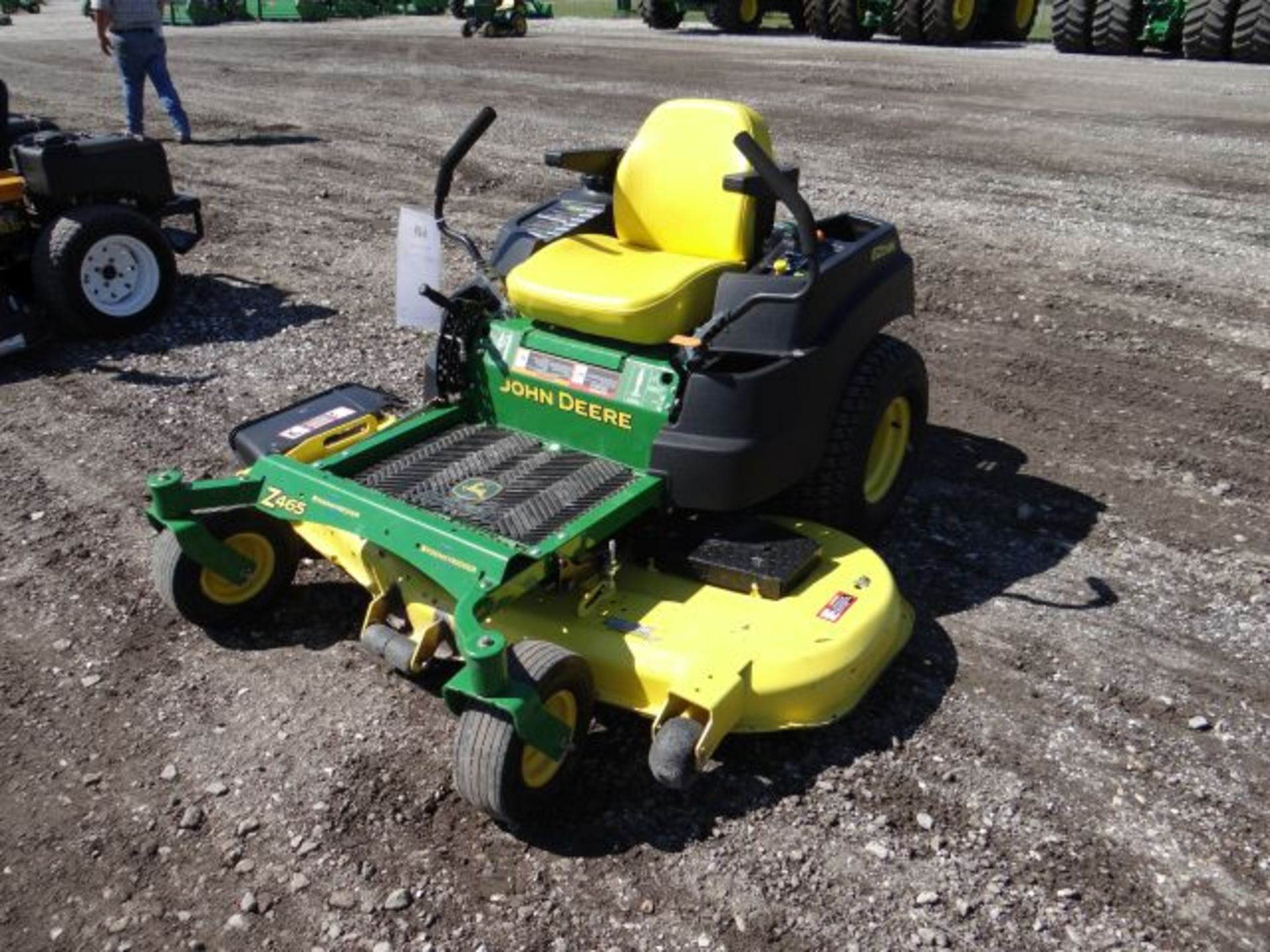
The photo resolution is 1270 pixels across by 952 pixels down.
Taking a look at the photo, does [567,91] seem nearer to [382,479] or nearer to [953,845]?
[382,479]

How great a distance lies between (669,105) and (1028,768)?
8.43 ft

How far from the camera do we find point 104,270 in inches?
247

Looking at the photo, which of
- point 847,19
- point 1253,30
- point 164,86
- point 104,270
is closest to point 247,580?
point 104,270

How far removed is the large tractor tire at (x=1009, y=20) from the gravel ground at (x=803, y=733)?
11.7m

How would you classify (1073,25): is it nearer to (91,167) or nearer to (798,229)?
(91,167)

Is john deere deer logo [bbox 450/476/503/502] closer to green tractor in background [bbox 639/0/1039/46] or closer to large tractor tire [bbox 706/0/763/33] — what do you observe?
green tractor in background [bbox 639/0/1039/46]

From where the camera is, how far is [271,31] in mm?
22781

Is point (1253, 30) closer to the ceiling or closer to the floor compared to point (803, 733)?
closer to the ceiling

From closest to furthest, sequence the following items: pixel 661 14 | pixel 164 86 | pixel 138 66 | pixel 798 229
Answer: pixel 798 229 → pixel 138 66 → pixel 164 86 → pixel 661 14

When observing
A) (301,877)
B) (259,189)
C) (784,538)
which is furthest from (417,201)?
(301,877)

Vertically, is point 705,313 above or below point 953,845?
above

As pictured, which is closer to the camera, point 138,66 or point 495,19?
point 138,66

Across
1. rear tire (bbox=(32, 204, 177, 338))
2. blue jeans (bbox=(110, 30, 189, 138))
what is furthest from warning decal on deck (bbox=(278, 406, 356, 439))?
blue jeans (bbox=(110, 30, 189, 138))

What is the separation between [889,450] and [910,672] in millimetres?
1111
